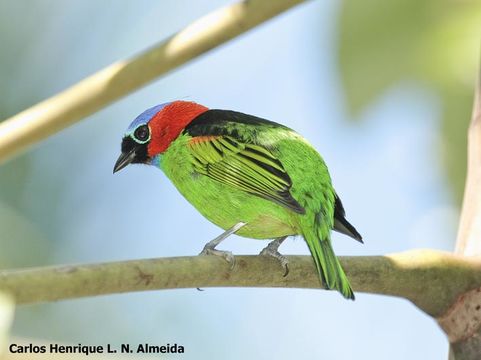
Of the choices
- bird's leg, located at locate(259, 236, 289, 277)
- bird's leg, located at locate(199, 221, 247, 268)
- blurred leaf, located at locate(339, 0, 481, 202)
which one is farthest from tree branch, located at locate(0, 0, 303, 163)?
blurred leaf, located at locate(339, 0, 481, 202)

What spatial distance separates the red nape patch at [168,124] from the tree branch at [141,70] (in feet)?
5.65

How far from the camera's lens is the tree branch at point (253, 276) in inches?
86.8

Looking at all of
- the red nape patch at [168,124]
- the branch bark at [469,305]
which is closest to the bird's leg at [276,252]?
the branch bark at [469,305]

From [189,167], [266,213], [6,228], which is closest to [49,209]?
[6,228]

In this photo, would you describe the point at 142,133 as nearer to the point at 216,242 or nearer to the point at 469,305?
the point at 216,242

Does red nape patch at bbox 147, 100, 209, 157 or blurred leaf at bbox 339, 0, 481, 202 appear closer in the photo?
blurred leaf at bbox 339, 0, 481, 202

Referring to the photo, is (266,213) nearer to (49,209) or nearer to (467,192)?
(467,192)

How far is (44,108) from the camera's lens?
2.60 m

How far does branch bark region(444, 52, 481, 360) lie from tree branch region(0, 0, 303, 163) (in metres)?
1.33

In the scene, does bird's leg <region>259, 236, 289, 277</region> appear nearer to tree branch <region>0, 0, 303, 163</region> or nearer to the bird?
the bird

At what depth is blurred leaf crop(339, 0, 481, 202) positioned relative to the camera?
4.16m

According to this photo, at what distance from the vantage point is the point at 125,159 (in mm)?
4367

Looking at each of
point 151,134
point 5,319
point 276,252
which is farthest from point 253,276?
point 151,134

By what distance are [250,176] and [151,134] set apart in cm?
76
